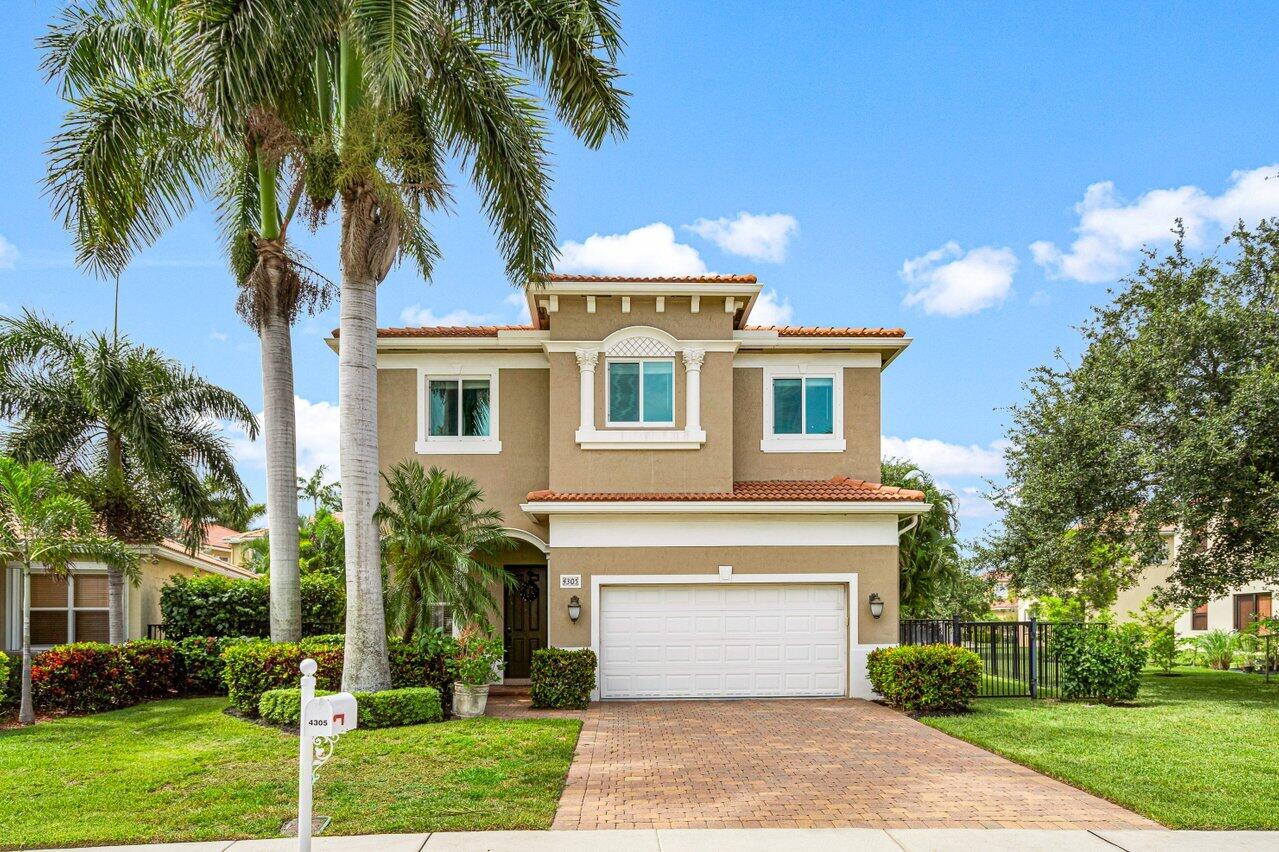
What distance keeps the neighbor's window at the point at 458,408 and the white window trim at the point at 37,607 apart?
7.98 m

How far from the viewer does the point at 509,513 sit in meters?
17.8

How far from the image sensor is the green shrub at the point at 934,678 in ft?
48.4

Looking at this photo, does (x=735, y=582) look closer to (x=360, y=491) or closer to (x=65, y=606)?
(x=360, y=491)

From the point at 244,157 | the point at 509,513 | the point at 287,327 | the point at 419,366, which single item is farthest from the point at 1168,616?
the point at 244,157

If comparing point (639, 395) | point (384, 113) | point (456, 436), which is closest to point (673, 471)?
point (639, 395)

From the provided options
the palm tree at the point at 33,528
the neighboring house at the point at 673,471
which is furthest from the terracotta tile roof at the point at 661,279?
the palm tree at the point at 33,528

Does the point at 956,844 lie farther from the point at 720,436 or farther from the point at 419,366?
the point at 419,366

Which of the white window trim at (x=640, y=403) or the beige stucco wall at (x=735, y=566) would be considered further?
the white window trim at (x=640, y=403)

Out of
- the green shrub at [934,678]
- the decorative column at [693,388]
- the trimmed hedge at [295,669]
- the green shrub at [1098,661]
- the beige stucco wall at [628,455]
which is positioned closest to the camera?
the trimmed hedge at [295,669]

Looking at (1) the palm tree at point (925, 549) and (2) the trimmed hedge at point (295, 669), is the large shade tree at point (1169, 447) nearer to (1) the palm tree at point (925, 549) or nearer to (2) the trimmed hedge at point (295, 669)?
(1) the palm tree at point (925, 549)

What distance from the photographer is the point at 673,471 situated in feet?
56.1

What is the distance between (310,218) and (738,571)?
9.07m

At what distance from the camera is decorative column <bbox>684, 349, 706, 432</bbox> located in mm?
17172

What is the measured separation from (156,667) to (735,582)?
10.1 meters
